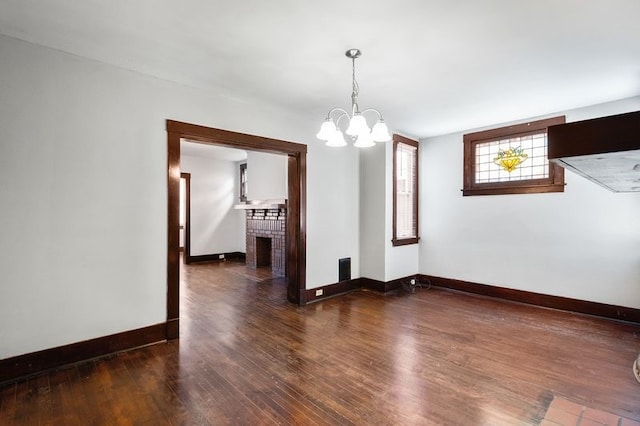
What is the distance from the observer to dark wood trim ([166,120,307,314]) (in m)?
3.21

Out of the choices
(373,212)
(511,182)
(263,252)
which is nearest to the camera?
(511,182)

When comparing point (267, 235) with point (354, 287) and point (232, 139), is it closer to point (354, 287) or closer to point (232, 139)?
point (354, 287)

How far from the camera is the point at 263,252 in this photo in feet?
23.9

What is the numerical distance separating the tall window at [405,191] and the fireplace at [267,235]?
86.8 inches

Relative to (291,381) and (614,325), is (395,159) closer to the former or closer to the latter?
(614,325)

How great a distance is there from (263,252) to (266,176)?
1.78 meters

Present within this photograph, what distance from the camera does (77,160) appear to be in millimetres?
2711

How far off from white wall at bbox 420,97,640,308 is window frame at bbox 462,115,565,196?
0.29ft

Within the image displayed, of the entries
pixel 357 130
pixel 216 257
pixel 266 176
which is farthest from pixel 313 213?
pixel 216 257

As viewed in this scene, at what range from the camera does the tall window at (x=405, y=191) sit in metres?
5.22

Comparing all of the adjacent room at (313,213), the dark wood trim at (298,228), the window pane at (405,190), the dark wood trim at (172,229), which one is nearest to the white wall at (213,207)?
the adjacent room at (313,213)

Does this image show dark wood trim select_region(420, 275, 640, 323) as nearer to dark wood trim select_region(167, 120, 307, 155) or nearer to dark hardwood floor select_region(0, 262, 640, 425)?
dark hardwood floor select_region(0, 262, 640, 425)

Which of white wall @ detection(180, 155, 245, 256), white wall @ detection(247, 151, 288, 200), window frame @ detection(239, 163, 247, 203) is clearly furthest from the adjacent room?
window frame @ detection(239, 163, 247, 203)

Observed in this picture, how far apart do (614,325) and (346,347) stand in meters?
3.26
